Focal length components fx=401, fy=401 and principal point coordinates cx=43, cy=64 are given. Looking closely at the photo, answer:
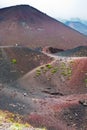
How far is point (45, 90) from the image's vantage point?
50.3 meters

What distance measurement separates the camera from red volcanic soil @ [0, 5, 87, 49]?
100 metres

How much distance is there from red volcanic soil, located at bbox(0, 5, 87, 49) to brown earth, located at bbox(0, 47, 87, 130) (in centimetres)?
3903

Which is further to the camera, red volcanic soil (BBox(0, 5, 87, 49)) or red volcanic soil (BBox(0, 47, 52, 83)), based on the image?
red volcanic soil (BBox(0, 5, 87, 49))

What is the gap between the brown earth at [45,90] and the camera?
122 ft

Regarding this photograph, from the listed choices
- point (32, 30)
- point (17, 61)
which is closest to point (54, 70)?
point (17, 61)

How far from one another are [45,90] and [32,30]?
5883 cm

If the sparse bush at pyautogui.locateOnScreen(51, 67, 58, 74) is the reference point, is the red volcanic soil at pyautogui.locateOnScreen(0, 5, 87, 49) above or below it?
below

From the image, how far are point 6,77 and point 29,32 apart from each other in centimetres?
5598

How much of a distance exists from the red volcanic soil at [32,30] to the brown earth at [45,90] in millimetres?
39027

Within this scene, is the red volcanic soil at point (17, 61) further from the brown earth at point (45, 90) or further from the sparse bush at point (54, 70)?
the sparse bush at point (54, 70)

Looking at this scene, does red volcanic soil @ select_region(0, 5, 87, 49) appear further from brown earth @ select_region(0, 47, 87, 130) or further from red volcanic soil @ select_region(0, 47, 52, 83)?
brown earth @ select_region(0, 47, 87, 130)

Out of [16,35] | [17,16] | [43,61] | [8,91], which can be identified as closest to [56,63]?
[43,61]

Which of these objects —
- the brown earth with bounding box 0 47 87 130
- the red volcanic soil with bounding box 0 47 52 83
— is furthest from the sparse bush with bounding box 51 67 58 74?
the red volcanic soil with bounding box 0 47 52 83

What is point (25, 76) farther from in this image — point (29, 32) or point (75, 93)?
point (29, 32)
